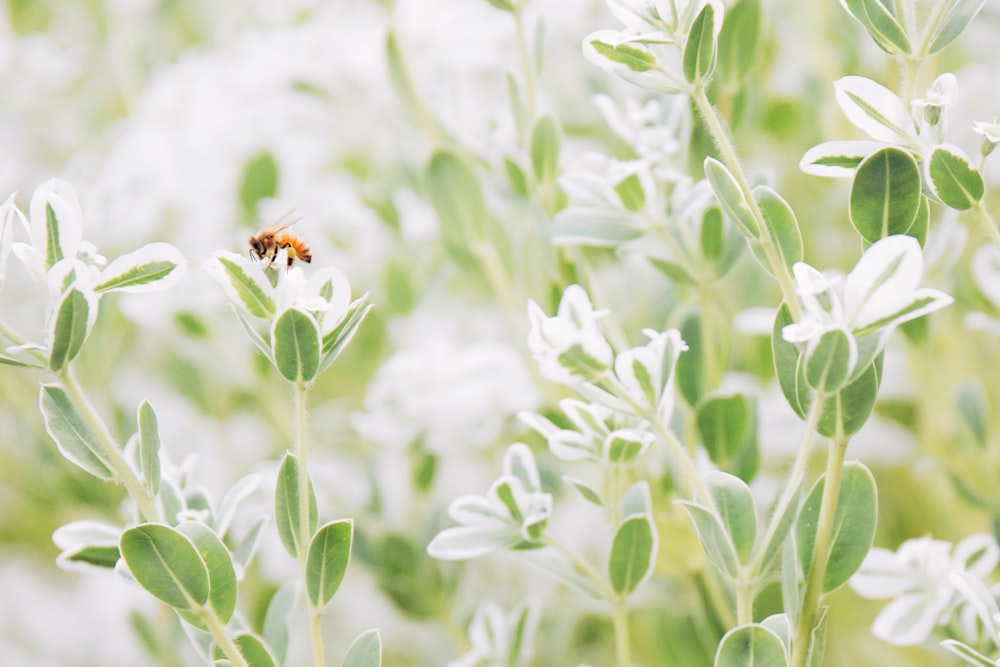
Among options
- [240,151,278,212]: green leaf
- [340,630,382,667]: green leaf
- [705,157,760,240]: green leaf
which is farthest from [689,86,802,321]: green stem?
[240,151,278,212]: green leaf

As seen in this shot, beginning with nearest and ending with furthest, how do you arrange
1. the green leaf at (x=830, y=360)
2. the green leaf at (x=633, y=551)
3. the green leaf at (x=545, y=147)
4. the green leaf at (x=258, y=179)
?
the green leaf at (x=830, y=360) < the green leaf at (x=633, y=551) < the green leaf at (x=545, y=147) < the green leaf at (x=258, y=179)

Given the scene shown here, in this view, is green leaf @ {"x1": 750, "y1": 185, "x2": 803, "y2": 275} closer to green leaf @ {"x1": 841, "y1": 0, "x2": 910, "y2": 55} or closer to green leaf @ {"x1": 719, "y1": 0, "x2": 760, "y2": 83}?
green leaf @ {"x1": 841, "y1": 0, "x2": 910, "y2": 55}

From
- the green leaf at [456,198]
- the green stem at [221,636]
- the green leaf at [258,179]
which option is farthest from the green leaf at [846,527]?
the green leaf at [258,179]

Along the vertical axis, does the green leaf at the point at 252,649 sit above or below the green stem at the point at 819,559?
below

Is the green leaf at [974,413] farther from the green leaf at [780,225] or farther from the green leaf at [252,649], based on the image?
the green leaf at [252,649]

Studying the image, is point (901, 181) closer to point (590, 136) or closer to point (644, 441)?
point (644, 441)

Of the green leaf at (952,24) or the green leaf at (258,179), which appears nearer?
the green leaf at (952,24)

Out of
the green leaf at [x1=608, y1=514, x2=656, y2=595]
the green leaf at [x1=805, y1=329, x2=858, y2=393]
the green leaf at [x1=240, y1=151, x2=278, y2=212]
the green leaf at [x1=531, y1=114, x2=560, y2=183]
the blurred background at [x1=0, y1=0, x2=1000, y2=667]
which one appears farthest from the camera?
the green leaf at [x1=240, y1=151, x2=278, y2=212]
